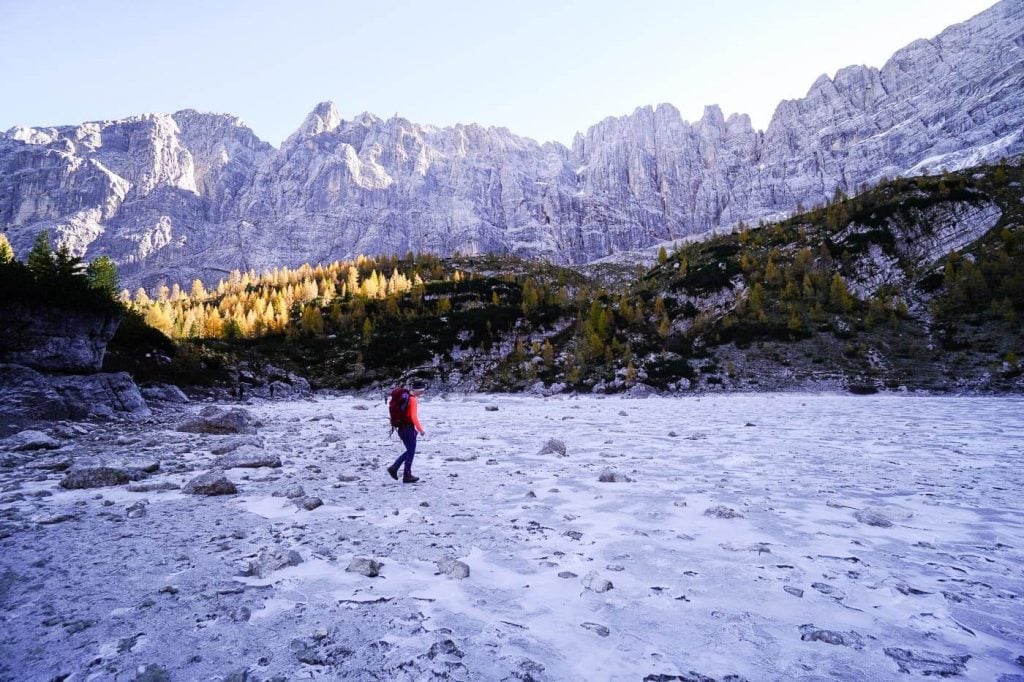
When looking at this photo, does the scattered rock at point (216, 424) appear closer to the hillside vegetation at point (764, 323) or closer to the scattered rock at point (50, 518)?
the scattered rock at point (50, 518)

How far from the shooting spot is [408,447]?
10.5 metres

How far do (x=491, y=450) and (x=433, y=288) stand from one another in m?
108

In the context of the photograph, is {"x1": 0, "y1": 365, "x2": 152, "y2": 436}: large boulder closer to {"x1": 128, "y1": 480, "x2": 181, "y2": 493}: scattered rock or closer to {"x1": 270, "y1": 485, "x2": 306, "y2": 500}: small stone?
{"x1": 128, "y1": 480, "x2": 181, "y2": 493}: scattered rock

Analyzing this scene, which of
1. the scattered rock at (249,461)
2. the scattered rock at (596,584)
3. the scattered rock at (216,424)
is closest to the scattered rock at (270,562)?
the scattered rock at (596,584)

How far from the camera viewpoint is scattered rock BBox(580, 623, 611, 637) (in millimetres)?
3984

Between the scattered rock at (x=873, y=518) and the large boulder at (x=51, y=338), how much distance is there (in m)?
31.4

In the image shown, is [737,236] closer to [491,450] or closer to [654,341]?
[654,341]

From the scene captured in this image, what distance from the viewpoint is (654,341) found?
63938 mm

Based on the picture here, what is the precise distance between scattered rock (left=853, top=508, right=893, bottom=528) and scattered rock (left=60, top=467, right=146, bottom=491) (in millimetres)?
14339

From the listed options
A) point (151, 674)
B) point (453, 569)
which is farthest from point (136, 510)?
point (453, 569)

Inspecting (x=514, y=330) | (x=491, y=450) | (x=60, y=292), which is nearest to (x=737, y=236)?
(x=514, y=330)

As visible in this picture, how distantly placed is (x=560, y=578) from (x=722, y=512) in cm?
380

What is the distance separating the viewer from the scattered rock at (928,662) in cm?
335

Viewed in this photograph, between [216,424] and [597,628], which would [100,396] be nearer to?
[216,424]
